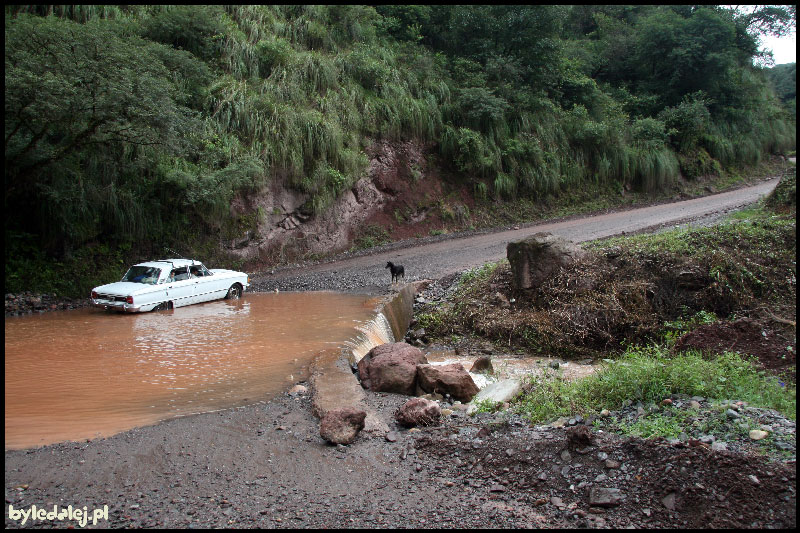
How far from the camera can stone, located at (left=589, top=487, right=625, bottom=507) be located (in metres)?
3.85

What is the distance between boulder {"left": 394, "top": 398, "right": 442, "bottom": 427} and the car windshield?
8.18 m

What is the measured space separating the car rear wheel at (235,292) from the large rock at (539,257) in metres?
6.93

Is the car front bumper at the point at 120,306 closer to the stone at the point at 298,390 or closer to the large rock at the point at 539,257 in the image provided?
the stone at the point at 298,390

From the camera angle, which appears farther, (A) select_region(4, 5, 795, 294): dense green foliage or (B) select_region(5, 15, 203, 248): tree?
(A) select_region(4, 5, 795, 294): dense green foliage

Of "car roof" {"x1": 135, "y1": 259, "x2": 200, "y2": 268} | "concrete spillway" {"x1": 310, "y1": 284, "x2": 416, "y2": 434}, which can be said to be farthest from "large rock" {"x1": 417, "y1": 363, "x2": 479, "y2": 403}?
"car roof" {"x1": 135, "y1": 259, "x2": 200, "y2": 268}

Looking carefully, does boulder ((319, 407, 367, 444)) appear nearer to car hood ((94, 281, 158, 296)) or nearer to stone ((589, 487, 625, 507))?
stone ((589, 487, 625, 507))

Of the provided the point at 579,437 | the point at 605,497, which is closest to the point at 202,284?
the point at 579,437

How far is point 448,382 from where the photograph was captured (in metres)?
6.77

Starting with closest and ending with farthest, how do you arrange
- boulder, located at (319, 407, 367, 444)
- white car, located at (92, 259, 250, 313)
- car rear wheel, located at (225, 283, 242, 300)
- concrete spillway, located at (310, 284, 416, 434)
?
boulder, located at (319, 407, 367, 444)
concrete spillway, located at (310, 284, 416, 434)
white car, located at (92, 259, 250, 313)
car rear wheel, located at (225, 283, 242, 300)

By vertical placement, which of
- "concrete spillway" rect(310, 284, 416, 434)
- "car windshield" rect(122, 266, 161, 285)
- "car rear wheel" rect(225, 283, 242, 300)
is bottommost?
"concrete spillway" rect(310, 284, 416, 434)

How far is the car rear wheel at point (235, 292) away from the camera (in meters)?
13.3

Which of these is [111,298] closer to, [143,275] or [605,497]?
[143,275]

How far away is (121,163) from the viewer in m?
14.2

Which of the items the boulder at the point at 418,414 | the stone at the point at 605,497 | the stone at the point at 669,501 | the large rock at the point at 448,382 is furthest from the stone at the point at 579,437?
the large rock at the point at 448,382
